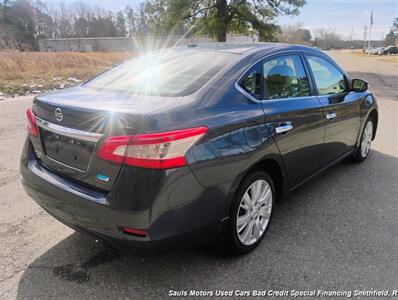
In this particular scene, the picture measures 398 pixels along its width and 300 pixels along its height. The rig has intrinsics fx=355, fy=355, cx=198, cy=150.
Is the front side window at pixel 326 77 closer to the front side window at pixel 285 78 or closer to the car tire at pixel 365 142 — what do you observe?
the front side window at pixel 285 78

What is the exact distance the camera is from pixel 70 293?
91.7 inches

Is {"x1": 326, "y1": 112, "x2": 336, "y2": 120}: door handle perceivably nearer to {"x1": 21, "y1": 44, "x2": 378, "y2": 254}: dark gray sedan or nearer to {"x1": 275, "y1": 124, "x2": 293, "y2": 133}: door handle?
{"x1": 21, "y1": 44, "x2": 378, "y2": 254}: dark gray sedan

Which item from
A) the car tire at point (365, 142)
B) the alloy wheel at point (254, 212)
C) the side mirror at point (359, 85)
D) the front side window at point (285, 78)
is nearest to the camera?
the alloy wheel at point (254, 212)

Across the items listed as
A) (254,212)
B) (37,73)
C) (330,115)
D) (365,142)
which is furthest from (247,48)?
(37,73)

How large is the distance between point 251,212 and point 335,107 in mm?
1707

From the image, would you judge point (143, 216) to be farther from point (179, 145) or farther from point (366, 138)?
point (366, 138)

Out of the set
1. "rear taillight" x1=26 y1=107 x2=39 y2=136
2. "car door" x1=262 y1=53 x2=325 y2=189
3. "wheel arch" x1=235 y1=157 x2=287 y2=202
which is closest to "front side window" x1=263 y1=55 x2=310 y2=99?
"car door" x1=262 y1=53 x2=325 y2=189

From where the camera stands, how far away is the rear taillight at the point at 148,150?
2025mm

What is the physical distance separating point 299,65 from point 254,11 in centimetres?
2344

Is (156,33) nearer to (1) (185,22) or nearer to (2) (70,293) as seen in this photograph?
(1) (185,22)

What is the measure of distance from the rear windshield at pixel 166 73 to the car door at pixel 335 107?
47.3 inches

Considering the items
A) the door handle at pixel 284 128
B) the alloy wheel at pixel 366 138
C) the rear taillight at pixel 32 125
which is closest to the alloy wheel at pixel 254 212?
the door handle at pixel 284 128

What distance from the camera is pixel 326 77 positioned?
382 centimetres

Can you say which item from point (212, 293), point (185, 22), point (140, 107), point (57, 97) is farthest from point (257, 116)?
point (185, 22)
